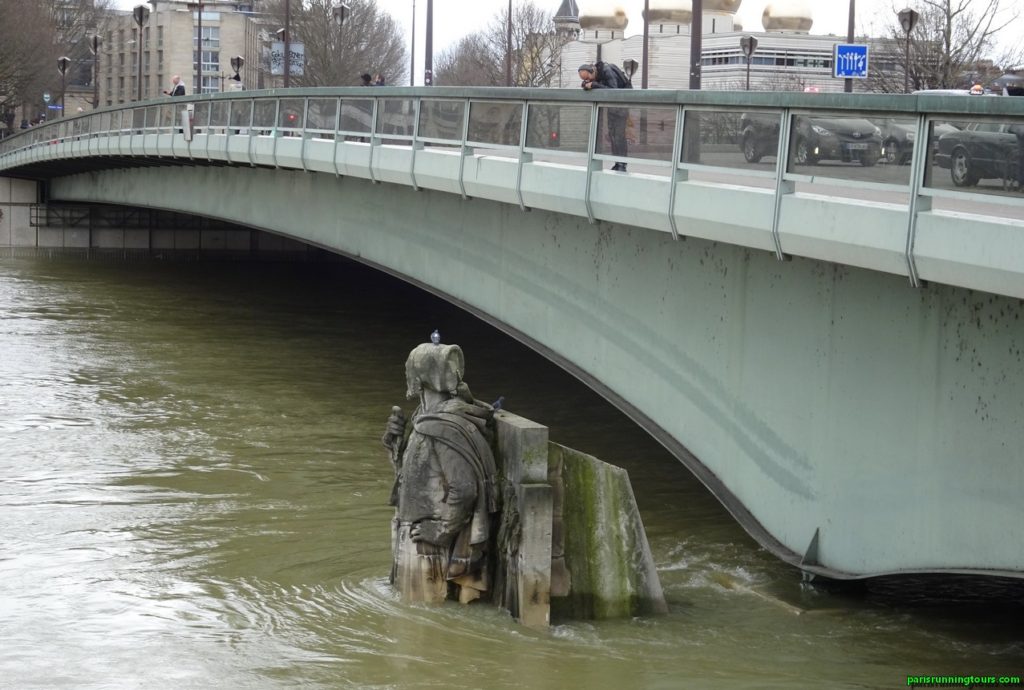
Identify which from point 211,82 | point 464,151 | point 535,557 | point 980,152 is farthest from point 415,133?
point 211,82

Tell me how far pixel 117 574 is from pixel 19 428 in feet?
25.2

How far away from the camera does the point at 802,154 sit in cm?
1109

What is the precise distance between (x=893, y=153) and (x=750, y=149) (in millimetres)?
1723

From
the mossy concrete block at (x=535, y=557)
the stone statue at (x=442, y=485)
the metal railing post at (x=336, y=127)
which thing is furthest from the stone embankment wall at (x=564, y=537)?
the metal railing post at (x=336, y=127)

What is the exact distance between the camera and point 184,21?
4739 inches

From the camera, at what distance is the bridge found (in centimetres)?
977

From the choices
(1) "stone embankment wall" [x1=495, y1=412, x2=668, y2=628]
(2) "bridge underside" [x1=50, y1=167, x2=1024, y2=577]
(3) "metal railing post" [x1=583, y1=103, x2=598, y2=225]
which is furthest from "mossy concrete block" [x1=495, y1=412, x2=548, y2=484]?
(3) "metal railing post" [x1=583, y1=103, x2=598, y2=225]

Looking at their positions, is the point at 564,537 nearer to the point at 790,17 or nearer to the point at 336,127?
the point at 336,127

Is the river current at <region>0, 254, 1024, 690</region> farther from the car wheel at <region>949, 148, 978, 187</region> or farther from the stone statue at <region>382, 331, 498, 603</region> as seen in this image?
the car wheel at <region>949, 148, 978, 187</region>

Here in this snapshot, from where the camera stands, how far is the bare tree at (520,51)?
68.2 metres

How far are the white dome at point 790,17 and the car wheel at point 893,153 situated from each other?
77556mm

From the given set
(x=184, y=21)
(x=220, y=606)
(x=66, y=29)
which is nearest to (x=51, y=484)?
(x=220, y=606)

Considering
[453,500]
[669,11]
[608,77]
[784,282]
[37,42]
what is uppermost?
[669,11]

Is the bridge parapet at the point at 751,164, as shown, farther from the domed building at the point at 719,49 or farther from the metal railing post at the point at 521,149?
the domed building at the point at 719,49
